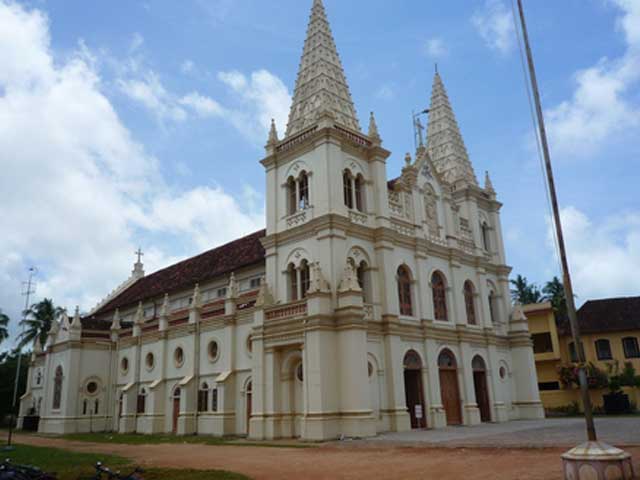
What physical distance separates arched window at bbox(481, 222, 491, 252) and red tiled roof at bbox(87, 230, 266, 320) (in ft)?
51.1

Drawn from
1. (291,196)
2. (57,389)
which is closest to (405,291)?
(291,196)

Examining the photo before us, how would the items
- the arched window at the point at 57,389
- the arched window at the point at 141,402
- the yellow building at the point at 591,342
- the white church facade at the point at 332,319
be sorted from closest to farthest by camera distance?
the white church facade at the point at 332,319 < the arched window at the point at 141,402 < the arched window at the point at 57,389 < the yellow building at the point at 591,342

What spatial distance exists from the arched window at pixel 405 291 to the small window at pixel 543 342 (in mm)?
22259

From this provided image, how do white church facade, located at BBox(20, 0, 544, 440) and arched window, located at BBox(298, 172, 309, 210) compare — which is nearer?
white church facade, located at BBox(20, 0, 544, 440)

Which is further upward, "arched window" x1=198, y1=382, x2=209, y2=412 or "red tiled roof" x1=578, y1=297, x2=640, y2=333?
"red tiled roof" x1=578, y1=297, x2=640, y2=333

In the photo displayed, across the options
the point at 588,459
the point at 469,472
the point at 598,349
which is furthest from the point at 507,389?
the point at 588,459

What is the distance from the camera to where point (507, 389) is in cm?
3459

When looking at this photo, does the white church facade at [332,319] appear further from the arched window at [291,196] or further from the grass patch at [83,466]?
the grass patch at [83,466]

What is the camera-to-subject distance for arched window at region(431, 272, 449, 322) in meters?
31.1

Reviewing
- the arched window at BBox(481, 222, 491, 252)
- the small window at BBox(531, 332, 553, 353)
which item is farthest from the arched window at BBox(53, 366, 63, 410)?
the small window at BBox(531, 332, 553, 353)

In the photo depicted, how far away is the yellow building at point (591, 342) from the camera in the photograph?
4303 cm

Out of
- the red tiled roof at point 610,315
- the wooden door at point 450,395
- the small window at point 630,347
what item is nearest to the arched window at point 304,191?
Result: the wooden door at point 450,395

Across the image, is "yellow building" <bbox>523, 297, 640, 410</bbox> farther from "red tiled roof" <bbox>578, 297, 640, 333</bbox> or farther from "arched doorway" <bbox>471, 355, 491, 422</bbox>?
"arched doorway" <bbox>471, 355, 491, 422</bbox>

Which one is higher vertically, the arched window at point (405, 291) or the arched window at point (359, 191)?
the arched window at point (359, 191)
